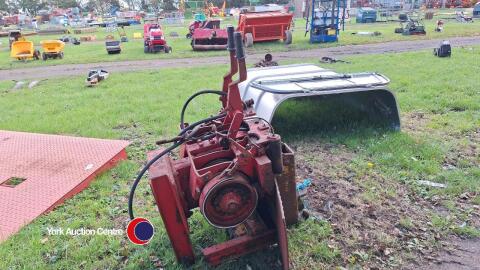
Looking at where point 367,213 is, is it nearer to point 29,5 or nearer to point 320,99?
point 320,99

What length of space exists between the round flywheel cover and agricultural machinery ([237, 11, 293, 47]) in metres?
13.3

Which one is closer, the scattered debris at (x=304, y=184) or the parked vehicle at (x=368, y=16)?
the scattered debris at (x=304, y=184)

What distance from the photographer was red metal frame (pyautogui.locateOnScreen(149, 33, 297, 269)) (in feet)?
7.65

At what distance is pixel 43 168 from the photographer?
4.25 metres

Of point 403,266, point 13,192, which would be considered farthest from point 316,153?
point 13,192

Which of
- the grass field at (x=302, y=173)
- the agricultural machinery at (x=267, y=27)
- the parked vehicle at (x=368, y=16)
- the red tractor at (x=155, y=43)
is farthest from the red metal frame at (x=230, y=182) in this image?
the parked vehicle at (x=368, y=16)

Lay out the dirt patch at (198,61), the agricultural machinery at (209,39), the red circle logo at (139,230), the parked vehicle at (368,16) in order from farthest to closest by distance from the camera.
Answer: the parked vehicle at (368,16)
the agricultural machinery at (209,39)
the dirt patch at (198,61)
the red circle logo at (139,230)

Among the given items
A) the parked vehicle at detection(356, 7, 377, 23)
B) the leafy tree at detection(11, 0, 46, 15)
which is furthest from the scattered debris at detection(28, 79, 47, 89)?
the leafy tree at detection(11, 0, 46, 15)

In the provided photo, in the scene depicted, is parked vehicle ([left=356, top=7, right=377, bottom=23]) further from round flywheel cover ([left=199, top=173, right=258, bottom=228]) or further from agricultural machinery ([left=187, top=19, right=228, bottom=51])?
round flywheel cover ([left=199, top=173, right=258, bottom=228])

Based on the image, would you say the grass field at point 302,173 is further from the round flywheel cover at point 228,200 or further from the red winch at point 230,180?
the round flywheel cover at point 228,200

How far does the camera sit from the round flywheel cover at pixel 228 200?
2289mm

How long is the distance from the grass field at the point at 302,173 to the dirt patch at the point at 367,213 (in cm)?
1

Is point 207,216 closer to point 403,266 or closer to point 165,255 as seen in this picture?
point 165,255

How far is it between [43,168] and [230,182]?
292cm
